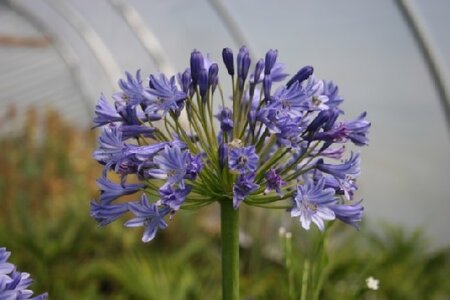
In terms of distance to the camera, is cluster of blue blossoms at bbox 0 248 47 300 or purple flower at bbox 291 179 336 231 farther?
purple flower at bbox 291 179 336 231

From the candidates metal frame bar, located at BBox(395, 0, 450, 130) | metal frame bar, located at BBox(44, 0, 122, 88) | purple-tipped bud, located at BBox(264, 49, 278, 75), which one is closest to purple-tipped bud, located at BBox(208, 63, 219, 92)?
purple-tipped bud, located at BBox(264, 49, 278, 75)

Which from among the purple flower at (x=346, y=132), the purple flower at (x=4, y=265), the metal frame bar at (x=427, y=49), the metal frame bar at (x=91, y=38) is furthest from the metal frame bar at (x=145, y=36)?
the purple flower at (x=4, y=265)

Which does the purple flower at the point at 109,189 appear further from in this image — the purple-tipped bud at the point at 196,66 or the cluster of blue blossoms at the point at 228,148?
the purple-tipped bud at the point at 196,66

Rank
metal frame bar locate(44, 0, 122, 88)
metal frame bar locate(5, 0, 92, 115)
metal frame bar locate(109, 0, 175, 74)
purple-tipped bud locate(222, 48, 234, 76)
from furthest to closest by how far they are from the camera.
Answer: metal frame bar locate(5, 0, 92, 115) < metal frame bar locate(44, 0, 122, 88) < metal frame bar locate(109, 0, 175, 74) < purple-tipped bud locate(222, 48, 234, 76)

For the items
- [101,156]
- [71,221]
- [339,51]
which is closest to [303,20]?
[339,51]

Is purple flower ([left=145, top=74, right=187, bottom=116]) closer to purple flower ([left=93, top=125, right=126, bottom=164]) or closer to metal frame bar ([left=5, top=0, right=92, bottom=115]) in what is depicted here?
purple flower ([left=93, top=125, right=126, bottom=164])
